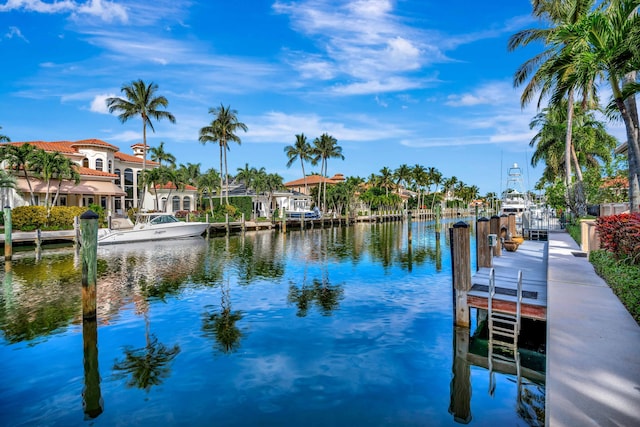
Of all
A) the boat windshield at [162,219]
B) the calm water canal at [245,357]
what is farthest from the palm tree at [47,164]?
the calm water canal at [245,357]

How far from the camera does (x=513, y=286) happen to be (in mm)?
11609

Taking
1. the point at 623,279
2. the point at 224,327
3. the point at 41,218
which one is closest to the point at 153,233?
the point at 41,218

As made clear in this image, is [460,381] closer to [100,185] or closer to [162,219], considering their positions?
[162,219]

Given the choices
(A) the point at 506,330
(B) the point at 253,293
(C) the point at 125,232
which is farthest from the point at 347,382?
(C) the point at 125,232

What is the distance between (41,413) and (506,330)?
10033 mm

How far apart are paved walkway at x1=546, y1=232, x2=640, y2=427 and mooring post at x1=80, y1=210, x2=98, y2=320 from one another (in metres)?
11.5

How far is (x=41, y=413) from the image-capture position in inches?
289

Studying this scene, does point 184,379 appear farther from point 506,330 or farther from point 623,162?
point 623,162

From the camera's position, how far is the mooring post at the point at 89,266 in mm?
11594

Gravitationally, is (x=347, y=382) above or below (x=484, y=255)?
below

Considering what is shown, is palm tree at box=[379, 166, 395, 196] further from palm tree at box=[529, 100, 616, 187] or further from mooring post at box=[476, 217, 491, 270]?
mooring post at box=[476, 217, 491, 270]

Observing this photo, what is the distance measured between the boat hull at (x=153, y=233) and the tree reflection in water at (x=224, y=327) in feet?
73.2

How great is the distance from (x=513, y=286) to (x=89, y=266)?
1218 cm

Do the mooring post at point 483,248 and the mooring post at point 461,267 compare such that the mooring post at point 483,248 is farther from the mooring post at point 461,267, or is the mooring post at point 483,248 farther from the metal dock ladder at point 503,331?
the mooring post at point 461,267
